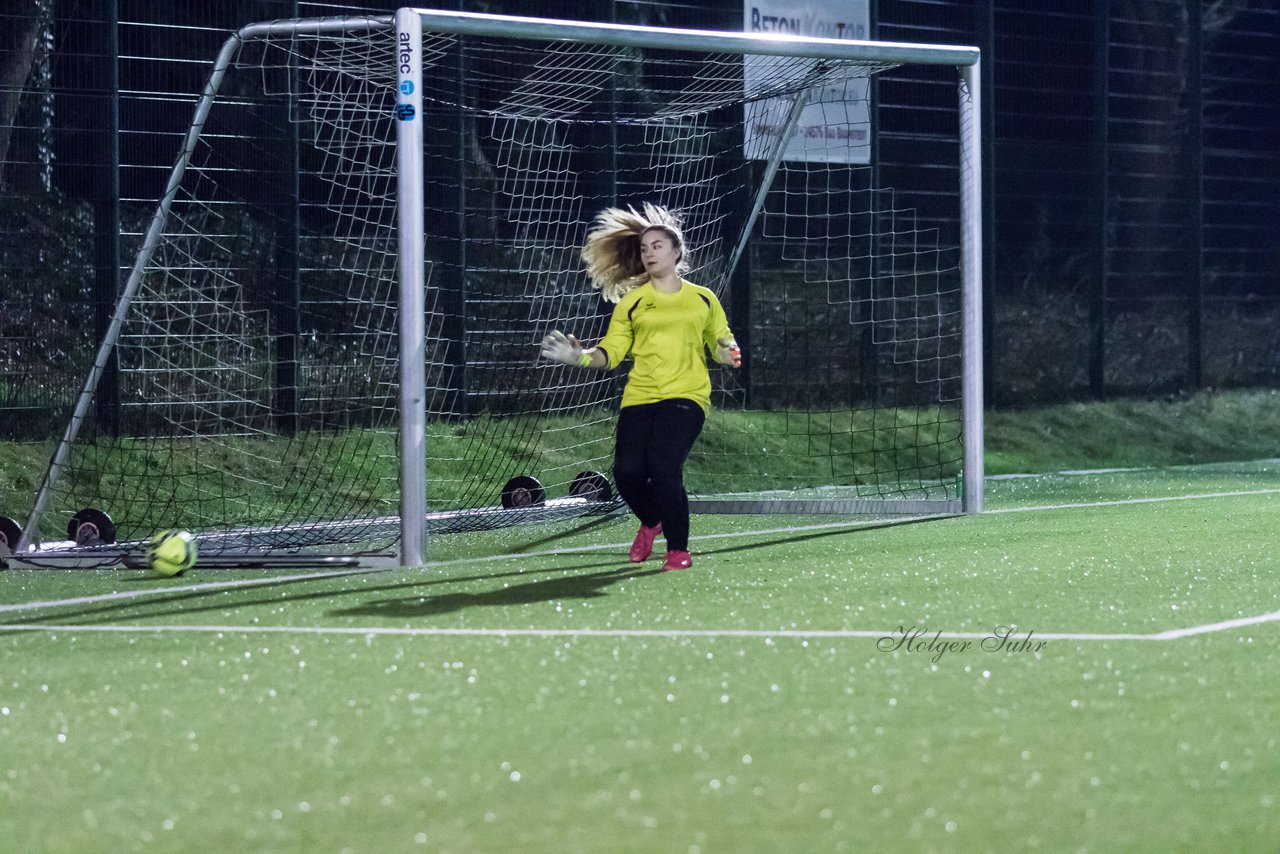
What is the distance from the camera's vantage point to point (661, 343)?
793 centimetres

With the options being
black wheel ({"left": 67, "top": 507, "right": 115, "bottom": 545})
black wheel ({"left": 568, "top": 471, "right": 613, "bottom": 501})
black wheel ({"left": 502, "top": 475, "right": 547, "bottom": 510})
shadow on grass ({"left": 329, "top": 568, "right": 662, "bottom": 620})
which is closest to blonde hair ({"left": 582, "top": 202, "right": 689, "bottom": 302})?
shadow on grass ({"left": 329, "top": 568, "right": 662, "bottom": 620})

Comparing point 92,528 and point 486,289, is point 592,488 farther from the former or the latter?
point 92,528

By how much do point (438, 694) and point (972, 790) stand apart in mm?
1667

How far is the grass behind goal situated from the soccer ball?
105 millimetres

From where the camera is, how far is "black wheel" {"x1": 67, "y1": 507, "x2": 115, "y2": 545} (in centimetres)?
887

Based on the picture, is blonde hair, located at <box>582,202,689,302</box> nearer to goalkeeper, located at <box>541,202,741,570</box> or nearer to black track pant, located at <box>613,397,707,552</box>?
goalkeeper, located at <box>541,202,741,570</box>

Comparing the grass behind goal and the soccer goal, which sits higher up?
the soccer goal

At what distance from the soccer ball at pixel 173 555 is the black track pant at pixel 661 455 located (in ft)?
5.86

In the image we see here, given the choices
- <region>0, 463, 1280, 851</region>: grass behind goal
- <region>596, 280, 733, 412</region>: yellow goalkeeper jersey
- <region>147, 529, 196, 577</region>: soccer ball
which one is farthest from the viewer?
<region>596, 280, 733, 412</region>: yellow goalkeeper jersey

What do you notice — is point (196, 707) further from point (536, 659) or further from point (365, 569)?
point (365, 569)

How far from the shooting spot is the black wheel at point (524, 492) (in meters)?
10.5

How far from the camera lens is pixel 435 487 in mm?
11352

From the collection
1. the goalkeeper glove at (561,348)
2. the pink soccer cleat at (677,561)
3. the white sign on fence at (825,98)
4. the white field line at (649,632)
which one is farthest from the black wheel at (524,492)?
the white field line at (649,632)

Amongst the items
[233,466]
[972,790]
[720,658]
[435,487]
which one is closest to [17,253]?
[233,466]
